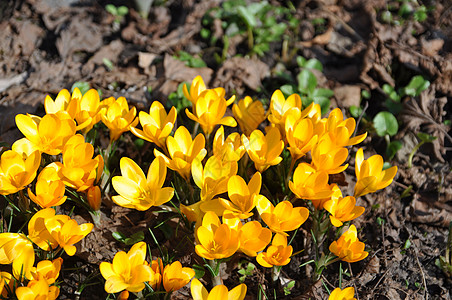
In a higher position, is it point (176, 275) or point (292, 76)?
point (176, 275)

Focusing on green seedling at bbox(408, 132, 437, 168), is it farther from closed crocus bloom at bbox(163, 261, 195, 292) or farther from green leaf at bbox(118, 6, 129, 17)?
green leaf at bbox(118, 6, 129, 17)

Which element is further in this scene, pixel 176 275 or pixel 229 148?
pixel 229 148

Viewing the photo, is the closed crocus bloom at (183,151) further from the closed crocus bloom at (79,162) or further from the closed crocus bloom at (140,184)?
the closed crocus bloom at (79,162)

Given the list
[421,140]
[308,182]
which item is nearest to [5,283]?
[308,182]

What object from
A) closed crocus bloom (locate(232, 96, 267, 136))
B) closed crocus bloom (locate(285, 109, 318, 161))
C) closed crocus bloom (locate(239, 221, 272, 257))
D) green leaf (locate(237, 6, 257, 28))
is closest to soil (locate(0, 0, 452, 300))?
green leaf (locate(237, 6, 257, 28))

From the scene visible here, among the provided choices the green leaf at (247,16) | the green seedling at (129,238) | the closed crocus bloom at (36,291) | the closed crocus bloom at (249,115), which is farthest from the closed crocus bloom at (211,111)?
the green leaf at (247,16)

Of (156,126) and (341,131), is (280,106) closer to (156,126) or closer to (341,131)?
(341,131)
